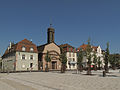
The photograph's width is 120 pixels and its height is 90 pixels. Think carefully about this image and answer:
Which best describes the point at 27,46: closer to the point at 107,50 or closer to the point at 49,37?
the point at 49,37

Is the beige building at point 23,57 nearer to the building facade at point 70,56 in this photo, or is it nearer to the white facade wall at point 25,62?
the white facade wall at point 25,62

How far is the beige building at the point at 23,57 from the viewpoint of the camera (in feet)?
164

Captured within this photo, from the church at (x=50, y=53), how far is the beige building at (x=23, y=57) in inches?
109

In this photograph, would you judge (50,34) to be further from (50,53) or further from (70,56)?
(70,56)

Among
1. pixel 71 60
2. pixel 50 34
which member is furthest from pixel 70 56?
pixel 50 34

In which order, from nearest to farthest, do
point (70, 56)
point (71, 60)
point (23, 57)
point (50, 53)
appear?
point (23, 57) < point (50, 53) < point (70, 56) < point (71, 60)

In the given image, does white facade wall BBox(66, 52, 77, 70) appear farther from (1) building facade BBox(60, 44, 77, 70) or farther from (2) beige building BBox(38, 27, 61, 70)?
(2) beige building BBox(38, 27, 61, 70)

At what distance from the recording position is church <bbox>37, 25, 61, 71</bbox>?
5607 centimetres

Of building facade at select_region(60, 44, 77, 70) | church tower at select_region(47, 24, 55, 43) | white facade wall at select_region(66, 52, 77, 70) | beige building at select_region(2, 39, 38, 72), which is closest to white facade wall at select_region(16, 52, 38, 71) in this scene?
beige building at select_region(2, 39, 38, 72)

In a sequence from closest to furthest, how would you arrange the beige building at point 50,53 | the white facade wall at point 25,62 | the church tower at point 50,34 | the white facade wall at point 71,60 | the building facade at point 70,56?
the white facade wall at point 25,62 < the beige building at point 50,53 < the church tower at point 50,34 < the building facade at point 70,56 < the white facade wall at point 71,60

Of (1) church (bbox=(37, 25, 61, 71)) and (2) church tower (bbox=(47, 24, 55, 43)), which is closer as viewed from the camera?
(1) church (bbox=(37, 25, 61, 71))

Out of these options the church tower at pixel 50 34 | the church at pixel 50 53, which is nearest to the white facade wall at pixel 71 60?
the church at pixel 50 53

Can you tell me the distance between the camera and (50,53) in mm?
58188

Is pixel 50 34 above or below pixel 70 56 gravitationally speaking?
above
